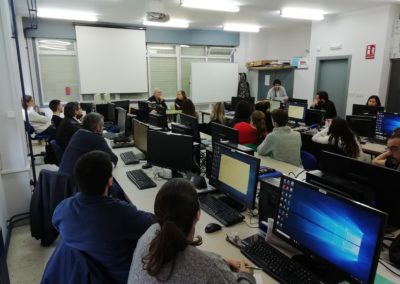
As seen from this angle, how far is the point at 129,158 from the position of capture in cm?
340

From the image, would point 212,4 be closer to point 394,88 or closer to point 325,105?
point 325,105

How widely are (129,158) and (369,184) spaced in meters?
2.48

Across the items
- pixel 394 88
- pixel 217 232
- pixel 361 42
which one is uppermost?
pixel 361 42

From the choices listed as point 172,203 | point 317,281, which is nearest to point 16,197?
point 172,203

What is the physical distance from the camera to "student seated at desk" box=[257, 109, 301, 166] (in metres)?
3.24

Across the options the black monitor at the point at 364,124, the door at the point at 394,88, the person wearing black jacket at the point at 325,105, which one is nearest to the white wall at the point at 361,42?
the door at the point at 394,88

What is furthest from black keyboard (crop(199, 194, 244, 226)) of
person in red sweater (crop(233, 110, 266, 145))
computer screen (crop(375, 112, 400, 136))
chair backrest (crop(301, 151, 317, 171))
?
computer screen (crop(375, 112, 400, 136))

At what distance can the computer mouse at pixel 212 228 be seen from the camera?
1.77 m

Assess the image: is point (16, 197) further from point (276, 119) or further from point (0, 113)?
point (276, 119)

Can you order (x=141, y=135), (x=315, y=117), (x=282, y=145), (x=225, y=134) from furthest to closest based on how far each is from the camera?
(x=315, y=117), (x=141, y=135), (x=282, y=145), (x=225, y=134)

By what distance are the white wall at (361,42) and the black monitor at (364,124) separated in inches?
75.9

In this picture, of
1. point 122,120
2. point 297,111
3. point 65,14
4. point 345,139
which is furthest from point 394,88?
point 65,14

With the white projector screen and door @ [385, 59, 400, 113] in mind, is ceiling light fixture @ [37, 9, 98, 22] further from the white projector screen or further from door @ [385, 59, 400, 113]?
door @ [385, 59, 400, 113]

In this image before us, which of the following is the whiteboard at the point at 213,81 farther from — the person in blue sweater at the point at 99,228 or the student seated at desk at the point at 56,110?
the person in blue sweater at the point at 99,228
